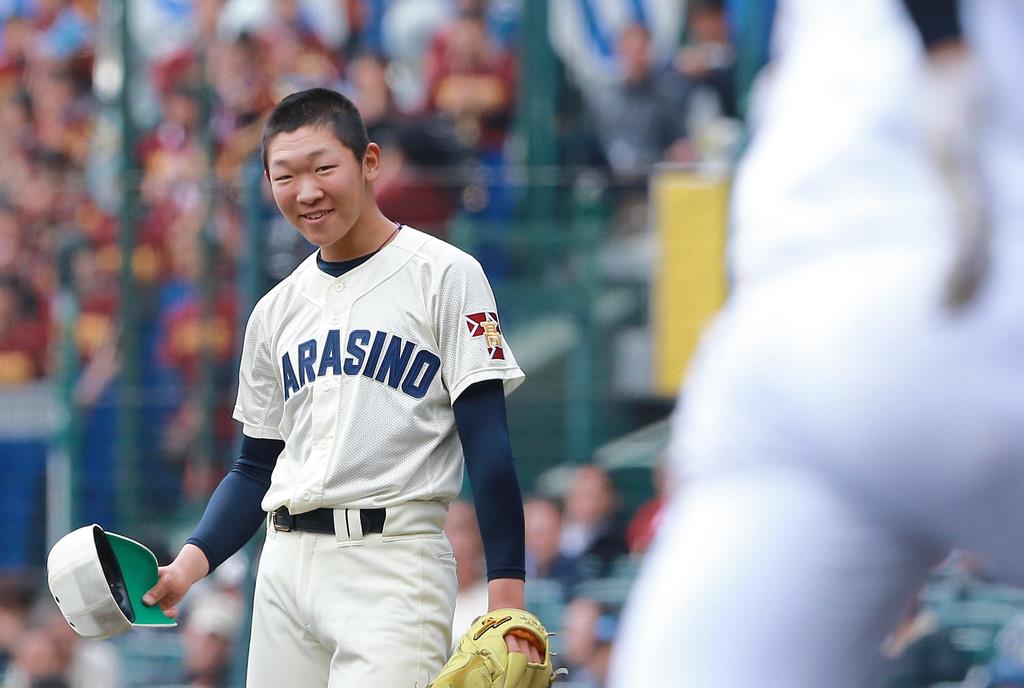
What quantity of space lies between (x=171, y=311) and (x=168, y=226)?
1.40 feet

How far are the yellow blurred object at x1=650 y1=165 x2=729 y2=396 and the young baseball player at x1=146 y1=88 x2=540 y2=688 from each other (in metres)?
4.23

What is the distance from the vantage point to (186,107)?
32.9 feet

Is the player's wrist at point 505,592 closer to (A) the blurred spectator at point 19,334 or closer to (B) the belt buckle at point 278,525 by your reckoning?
(B) the belt buckle at point 278,525

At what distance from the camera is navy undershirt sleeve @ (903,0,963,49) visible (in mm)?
1758

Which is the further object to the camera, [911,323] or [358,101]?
[358,101]

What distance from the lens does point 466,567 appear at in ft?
21.4

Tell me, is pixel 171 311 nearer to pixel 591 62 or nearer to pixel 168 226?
pixel 168 226

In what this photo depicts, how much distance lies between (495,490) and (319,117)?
2.76 feet

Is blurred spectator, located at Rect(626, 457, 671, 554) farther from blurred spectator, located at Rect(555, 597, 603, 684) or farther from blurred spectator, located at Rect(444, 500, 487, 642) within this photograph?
blurred spectator, located at Rect(444, 500, 487, 642)

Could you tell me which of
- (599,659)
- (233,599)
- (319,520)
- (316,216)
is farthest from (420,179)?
(319,520)

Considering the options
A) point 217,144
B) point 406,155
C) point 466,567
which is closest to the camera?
point 466,567

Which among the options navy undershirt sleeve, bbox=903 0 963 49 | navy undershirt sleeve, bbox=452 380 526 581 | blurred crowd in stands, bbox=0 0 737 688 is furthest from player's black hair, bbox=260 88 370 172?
blurred crowd in stands, bbox=0 0 737 688

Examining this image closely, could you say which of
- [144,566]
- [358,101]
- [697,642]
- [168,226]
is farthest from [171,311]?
[697,642]

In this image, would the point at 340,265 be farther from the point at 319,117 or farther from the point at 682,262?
the point at 682,262
